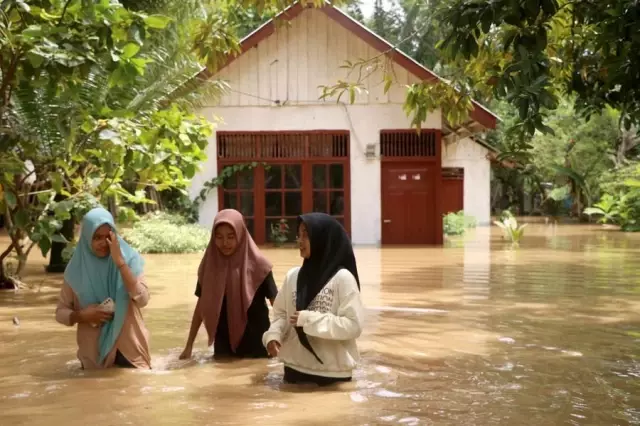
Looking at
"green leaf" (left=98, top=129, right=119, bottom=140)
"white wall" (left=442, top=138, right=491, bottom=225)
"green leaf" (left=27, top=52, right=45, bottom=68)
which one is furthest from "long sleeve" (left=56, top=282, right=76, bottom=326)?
"white wall" (left=442, top=138, right=491, bottom=225)

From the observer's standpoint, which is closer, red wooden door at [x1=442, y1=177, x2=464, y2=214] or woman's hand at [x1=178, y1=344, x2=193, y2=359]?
woman's hand at [x1=178, y1=344, x2=193, y2=359]

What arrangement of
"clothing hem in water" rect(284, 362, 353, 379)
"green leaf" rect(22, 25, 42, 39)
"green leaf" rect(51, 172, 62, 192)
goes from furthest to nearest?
1. "green leaf" rect(51, 172, 62, 192)
2. "green leaf" rect(22, 25, 42, 39)
3. "clothing hem in water" rect(284, 362, 353, 379)

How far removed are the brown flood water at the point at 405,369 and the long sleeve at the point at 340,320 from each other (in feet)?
1.51

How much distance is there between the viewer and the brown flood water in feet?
16.0

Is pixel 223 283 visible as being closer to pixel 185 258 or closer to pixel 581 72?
pixel 581 72

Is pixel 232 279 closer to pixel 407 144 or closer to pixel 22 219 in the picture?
pixel 22 219

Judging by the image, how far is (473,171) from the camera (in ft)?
96.9

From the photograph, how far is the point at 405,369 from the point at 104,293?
2.37m

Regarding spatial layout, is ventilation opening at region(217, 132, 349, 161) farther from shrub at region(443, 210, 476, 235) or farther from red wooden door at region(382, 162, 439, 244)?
shrub at region(443, 210, 476, 235)

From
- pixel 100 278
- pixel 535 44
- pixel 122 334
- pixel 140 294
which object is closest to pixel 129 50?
pixel 100 278

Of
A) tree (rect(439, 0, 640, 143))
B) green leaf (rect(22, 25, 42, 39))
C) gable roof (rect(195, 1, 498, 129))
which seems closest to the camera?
tree (rect(439, 0, 640, 143))

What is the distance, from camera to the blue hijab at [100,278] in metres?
5.39

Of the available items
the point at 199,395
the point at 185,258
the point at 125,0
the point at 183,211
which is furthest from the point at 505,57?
the point at 183,211

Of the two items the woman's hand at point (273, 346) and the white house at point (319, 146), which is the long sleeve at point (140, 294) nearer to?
the woman's hand at point (273, 346)
